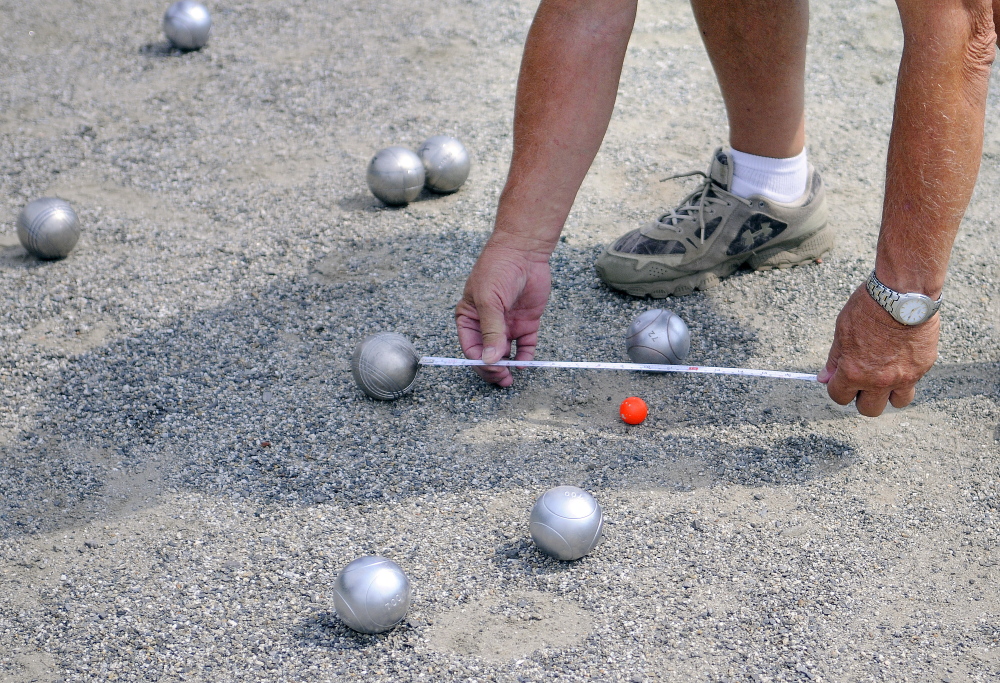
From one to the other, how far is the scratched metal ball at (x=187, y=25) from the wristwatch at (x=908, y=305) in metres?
4.99

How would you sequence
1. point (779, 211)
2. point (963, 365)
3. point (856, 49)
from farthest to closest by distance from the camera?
point (856, 49) → point (779, 211) → point (963, 365)

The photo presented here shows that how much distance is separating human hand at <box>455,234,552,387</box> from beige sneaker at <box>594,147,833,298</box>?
715 mm

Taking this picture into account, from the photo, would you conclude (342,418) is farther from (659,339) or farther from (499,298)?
(659,339)

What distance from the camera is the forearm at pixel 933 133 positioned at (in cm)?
244

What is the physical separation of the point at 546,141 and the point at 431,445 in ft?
3.49

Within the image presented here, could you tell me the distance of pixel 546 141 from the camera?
298 centimetres

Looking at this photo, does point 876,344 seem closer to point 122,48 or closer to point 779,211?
point 779,211

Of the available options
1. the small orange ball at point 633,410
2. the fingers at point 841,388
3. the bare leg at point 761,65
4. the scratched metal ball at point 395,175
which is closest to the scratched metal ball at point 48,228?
the scratched metal ball at point 395,175

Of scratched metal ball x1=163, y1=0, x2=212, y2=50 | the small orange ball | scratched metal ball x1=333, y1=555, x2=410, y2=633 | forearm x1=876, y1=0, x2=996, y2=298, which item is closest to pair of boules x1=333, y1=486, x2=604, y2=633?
scratched metal ball x1=333, y1=555, x2=410, y2=633

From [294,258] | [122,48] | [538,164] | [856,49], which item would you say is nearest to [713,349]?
[538,164]

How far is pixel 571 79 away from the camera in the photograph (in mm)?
2943

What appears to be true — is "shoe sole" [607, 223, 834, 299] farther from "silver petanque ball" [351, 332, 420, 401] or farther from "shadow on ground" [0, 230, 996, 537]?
"silver petanque ball" [351, 332, 420, 401]

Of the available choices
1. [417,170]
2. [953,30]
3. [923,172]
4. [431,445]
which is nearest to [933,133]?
[923,172]

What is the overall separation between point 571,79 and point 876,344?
1.23 meters
